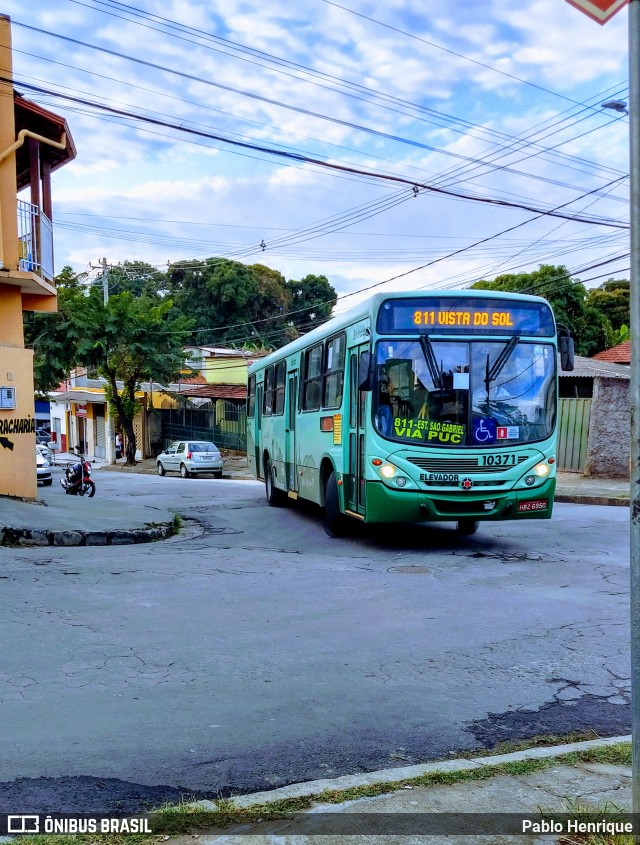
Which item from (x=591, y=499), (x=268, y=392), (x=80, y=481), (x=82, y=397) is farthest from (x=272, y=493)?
(x=82, y=397)

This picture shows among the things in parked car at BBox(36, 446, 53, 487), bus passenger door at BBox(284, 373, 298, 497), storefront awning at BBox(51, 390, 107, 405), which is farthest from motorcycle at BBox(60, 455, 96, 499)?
storefront awning at BBox(51, 390, 107, 405)

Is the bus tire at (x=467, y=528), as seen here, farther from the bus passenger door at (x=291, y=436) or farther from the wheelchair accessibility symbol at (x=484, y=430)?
the bus passenger door at (x=291, y=436)

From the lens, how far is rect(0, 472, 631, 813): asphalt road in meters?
4.22

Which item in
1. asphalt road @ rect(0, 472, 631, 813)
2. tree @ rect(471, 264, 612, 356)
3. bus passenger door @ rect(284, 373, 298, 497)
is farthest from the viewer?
tree @ rect(471, 264, 612, 356)

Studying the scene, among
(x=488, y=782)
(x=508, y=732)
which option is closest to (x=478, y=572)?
(x=508, y=732)

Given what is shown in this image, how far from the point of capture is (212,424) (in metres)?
41.8

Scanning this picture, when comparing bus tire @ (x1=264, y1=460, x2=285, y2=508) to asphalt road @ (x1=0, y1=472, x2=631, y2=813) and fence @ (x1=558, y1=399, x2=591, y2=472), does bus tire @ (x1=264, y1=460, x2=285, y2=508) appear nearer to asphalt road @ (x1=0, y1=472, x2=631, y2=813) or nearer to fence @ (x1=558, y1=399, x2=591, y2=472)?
asphalt road @ (x1=0, y1=472, x2=631, y2=813)

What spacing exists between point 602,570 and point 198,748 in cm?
630

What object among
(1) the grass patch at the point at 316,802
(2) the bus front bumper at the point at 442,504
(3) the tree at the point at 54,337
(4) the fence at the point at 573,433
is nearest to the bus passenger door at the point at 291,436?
(2) the bus front bumper at the point at 442,504

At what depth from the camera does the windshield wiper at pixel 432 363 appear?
1014 centimetres

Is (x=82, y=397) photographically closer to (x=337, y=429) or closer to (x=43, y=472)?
(x=43, y=472)

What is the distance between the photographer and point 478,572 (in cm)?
927

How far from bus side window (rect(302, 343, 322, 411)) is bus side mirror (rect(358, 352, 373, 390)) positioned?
263 centimetres

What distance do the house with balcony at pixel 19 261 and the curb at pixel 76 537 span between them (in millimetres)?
3473
